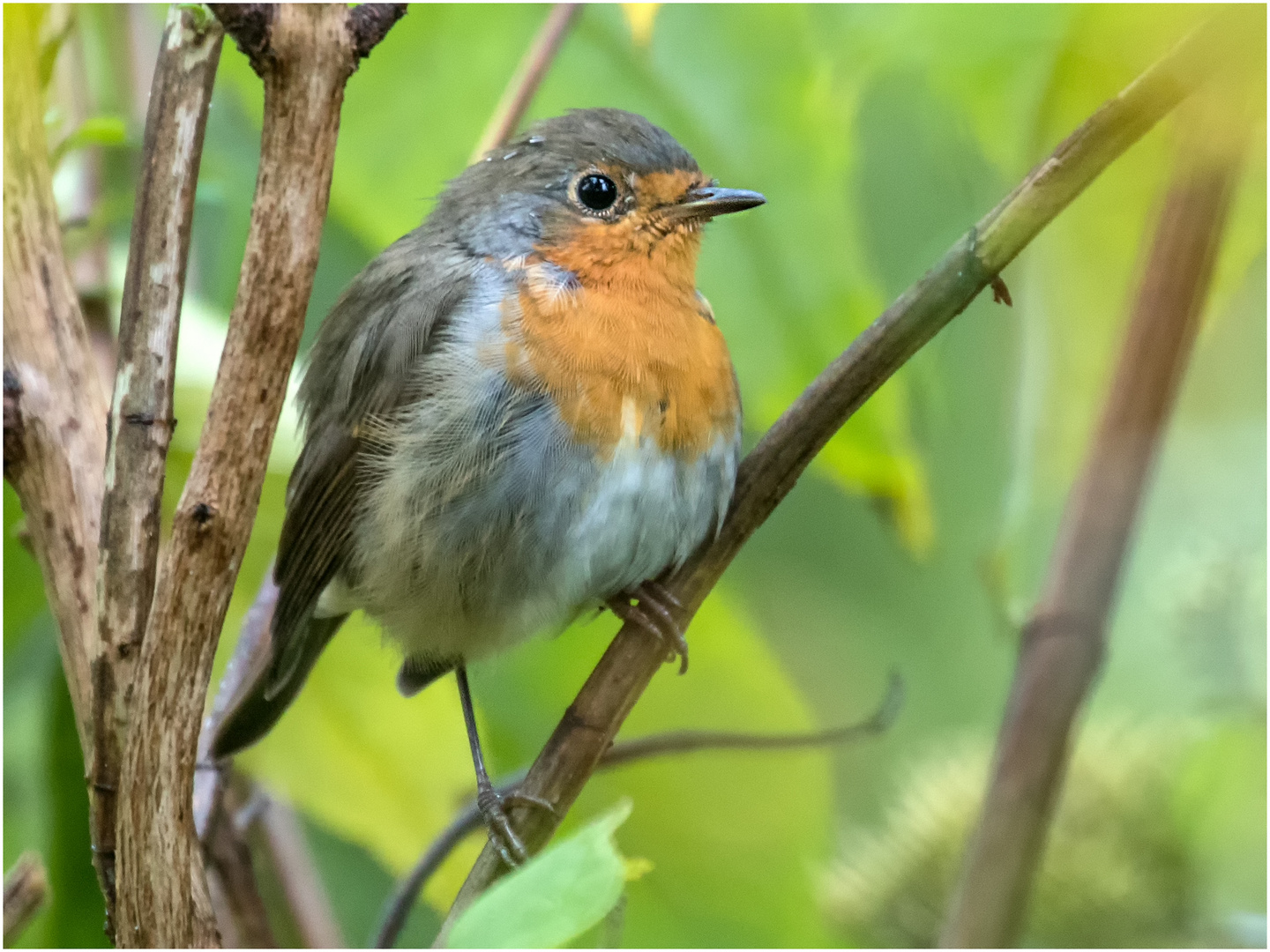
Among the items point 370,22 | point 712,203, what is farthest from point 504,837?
point 712,203

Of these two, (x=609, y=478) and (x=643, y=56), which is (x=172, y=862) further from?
(x=643, y=56)

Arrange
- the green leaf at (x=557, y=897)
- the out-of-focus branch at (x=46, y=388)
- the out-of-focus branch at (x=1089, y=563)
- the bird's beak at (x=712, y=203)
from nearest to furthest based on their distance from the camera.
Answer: the green leaf at (x=557, y=897)
the out-of-focus branch at (x=46, y=388)
the out-of-focus branch at (x=1089, y=563)
the bird's beak at (x=712, y=203)

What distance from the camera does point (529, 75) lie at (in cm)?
179

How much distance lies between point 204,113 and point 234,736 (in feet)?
2.75

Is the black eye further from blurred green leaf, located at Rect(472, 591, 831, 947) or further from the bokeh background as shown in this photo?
blurred green leaf, located at Rect(472, 591, 831, 947)

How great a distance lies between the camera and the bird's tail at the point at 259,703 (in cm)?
164

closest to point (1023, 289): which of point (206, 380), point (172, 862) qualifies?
point (206, 380)

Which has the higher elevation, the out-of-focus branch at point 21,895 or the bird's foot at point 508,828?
the bird's foot at point 508,828

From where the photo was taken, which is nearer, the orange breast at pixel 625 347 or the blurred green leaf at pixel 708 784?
the orange breast at pixel 625 347

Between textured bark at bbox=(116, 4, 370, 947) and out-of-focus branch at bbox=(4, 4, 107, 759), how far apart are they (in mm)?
155

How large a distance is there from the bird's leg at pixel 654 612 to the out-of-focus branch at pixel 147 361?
1.79ft

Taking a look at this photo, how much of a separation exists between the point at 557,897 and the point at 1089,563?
115cm

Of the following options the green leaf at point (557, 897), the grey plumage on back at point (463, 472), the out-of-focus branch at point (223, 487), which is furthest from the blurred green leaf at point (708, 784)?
the green leaf at point (557, 897)

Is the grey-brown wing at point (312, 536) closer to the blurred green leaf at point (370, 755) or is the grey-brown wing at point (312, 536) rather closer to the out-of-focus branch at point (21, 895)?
the blurred green leaf at point (370, 755)
